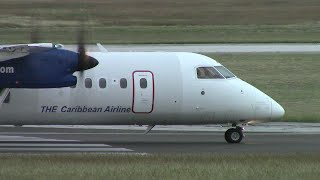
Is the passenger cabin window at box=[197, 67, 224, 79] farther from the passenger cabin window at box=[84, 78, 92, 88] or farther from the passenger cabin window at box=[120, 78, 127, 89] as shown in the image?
the passenger cabin window at box=[84, 78, 92, 88]

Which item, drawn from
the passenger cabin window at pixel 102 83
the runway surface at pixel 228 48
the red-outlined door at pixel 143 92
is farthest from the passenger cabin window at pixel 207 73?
the runway surface at pixel 228 48

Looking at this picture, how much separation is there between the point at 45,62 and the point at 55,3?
58.2 metres

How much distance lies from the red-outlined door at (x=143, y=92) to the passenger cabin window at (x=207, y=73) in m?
1.32

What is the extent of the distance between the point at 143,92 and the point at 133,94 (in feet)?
0.85

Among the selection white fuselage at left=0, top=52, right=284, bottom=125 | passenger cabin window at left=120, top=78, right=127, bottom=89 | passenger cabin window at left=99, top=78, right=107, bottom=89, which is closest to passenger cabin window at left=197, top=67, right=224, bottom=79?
white fuselage at left=0, top=52, right=284, bottom=125

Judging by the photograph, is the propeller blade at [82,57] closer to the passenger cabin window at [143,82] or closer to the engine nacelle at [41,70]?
the engine nacelle at [41,70]

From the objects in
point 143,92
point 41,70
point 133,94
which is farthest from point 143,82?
point 41,70

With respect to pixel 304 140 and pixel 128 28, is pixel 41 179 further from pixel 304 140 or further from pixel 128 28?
pixel 128 28

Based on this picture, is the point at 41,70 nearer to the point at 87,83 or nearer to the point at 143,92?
the point at 87,83

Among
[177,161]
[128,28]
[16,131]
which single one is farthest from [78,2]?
[177,161]

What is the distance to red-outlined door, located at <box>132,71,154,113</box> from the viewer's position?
22328mm

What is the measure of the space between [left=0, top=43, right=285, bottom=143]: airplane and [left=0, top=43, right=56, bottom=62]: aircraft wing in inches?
18.9

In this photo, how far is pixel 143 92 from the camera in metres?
22.4

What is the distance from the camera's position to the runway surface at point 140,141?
2127 centimetres
